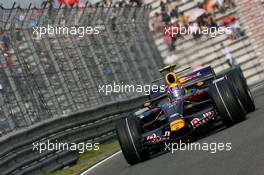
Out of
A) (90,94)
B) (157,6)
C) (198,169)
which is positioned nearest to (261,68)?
(157,6)

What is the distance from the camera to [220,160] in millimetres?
8266

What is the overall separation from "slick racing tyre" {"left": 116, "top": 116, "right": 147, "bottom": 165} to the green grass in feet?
7.59

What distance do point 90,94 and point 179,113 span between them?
249 inches

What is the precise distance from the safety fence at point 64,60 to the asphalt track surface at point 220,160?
2523 mm

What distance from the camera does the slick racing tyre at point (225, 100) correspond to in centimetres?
1076

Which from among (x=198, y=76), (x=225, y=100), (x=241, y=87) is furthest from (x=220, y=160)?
(x=198, y=76)

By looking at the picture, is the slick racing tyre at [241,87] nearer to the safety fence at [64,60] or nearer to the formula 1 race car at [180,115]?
the formula 1 race car at [180,115]

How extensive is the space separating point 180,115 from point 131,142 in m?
0.76

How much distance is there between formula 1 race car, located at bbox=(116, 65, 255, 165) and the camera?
427 inches

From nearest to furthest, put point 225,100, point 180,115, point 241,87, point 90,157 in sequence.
Answer: point 225,100, point 180,115, point 241,87, point 90,157

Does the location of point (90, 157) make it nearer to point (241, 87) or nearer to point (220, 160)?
point (241, 87)

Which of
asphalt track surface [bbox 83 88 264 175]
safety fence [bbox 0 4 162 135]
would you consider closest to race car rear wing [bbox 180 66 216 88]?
asphalt track surface [bbox 83 88 264 175]

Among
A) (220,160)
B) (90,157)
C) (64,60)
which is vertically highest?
(64,60)

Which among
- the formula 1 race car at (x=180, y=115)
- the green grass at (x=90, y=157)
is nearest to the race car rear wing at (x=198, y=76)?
the formula 1 race car at (x=180, y=115)
